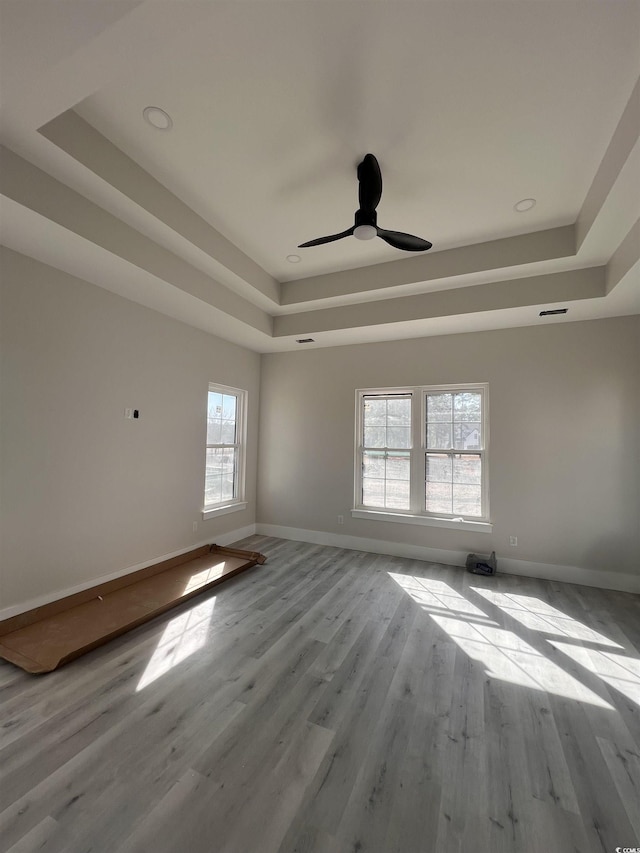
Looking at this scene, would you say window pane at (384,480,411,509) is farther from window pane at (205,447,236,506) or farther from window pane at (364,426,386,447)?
window pane at (205,447,236,506)

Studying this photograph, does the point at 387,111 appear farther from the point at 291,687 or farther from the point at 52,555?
the point at 52,555

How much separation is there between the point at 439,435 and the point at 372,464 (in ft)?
3.26

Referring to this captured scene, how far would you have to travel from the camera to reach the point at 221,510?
16.0 feet

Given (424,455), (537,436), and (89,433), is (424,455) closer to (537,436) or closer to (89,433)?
(537,436)

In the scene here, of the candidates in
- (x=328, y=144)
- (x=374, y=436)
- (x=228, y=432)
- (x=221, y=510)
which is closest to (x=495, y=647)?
(x=374, y=436)

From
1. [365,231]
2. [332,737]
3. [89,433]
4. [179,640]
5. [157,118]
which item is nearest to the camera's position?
[332,737]

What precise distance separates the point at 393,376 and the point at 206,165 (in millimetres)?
3138

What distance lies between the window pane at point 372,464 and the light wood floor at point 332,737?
7.09ft

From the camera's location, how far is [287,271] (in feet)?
13.7

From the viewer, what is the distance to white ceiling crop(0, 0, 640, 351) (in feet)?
5.36

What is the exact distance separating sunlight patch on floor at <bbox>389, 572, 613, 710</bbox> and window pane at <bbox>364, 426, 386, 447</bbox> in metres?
1.95

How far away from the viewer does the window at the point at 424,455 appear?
14.6ft

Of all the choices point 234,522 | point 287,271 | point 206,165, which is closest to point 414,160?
point 206,165

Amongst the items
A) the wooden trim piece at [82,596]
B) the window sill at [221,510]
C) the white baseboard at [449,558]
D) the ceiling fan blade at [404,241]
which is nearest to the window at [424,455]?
the white baseboard at [449,558]
